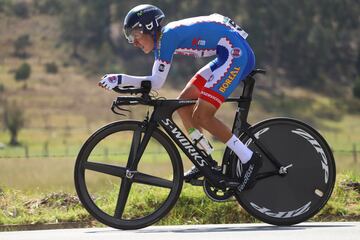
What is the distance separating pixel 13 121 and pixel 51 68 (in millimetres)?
21929

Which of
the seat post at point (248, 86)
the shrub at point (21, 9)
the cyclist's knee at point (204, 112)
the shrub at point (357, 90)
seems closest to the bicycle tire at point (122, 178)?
the cyclist's knee at point (204, 112)

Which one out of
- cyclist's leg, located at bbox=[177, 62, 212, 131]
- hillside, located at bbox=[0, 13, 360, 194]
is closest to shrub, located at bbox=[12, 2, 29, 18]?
hillside, located at bbox=[0, 13, 360, 194]

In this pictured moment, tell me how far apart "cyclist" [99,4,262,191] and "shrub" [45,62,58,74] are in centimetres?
10120

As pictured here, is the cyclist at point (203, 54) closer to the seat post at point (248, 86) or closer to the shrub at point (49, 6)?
the seat post at point (248, 86)

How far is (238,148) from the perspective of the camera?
7.64 metres

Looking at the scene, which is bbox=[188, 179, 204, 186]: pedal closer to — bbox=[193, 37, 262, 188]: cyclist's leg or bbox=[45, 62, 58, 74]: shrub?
bbox=[193, 37, 262, 188]: cyclist's leg

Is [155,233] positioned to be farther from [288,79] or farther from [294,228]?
[288,79]

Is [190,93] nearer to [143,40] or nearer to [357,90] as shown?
[143,40]

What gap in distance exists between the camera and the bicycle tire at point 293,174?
7824mm

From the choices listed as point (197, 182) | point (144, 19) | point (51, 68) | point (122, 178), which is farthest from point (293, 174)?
point (51, 68)

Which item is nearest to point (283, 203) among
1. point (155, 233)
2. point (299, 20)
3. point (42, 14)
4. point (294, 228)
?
point (294, 228)

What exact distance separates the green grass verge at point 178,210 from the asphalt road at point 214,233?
58 cm

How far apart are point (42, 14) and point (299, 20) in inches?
1660

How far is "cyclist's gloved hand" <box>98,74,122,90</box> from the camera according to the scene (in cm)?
735
